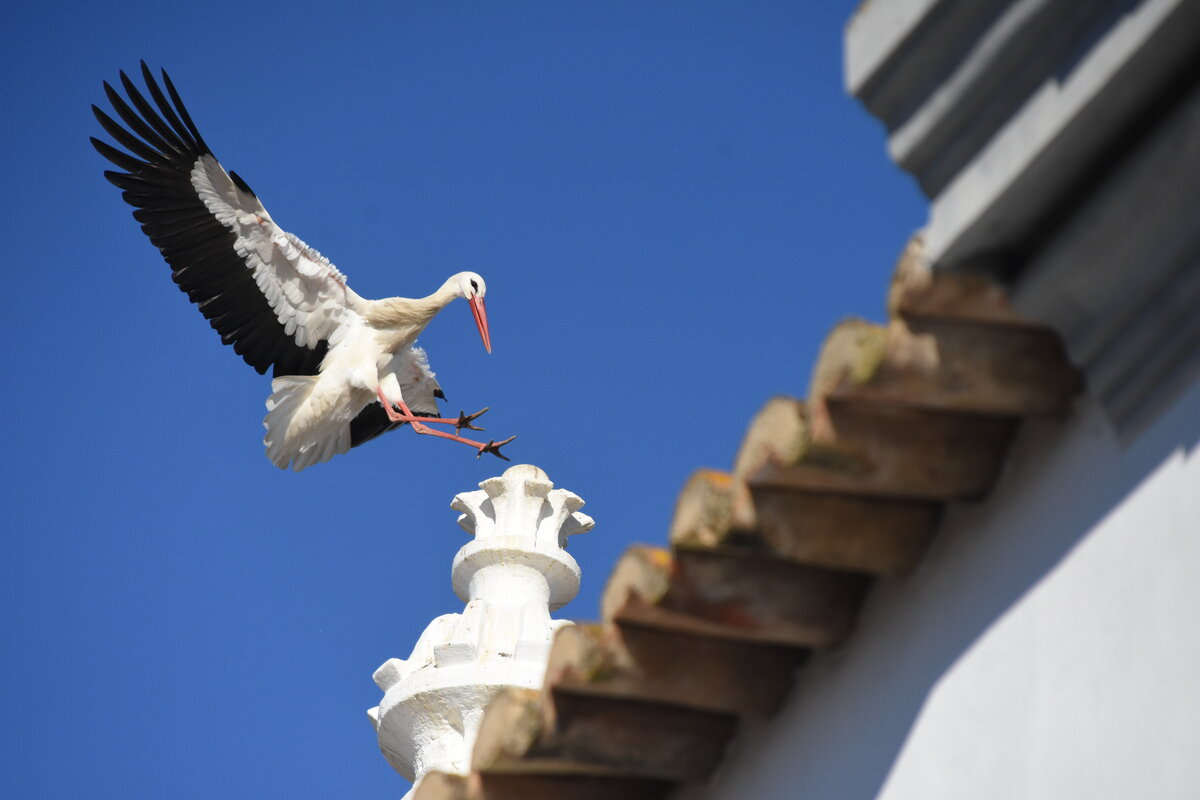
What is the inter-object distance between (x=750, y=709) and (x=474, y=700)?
95.6 inches

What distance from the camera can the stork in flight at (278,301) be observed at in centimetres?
1024

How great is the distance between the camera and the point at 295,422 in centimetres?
1063

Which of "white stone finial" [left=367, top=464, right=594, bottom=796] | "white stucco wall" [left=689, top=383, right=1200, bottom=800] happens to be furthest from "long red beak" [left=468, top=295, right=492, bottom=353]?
"white stucco wall" [left=689, top=383, right=1200, bottom=800]

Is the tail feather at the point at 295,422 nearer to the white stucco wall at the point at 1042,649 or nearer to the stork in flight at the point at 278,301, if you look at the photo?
the stork in flight at the point at 278,301

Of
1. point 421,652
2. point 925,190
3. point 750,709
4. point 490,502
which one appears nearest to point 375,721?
point 421,652

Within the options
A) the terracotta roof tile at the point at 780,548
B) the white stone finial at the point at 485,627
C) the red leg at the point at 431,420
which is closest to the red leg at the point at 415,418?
the red leg at the point at 431,420

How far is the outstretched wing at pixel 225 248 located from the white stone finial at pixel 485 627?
4.99 metres

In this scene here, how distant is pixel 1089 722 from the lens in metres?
2.34

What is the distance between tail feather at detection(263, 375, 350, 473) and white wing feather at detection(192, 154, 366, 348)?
0.30m

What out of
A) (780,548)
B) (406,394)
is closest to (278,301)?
(406,394)

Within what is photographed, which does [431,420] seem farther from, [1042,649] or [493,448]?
[1042,649]

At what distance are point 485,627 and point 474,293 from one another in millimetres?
5615

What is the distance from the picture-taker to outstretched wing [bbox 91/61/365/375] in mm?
10234

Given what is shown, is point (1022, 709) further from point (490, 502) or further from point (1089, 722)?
point (490, 502)
